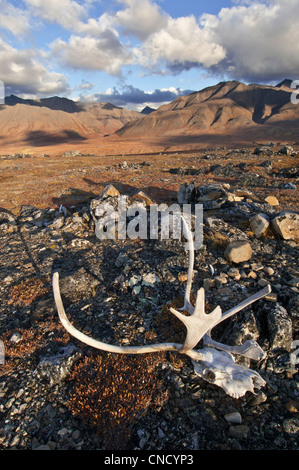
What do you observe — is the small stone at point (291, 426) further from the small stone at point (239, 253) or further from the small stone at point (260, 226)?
the small stone at point (260, 226)

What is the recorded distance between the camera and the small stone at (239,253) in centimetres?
723

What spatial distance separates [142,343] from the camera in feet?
16.5

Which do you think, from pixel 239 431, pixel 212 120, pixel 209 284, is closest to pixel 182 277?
pixel 209 284

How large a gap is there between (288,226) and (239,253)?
8.51ft

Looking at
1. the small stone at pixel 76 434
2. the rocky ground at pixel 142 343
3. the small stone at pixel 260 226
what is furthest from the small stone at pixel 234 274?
the small stone at pixel 76 434

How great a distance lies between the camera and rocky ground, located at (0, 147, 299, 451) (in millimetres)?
3529

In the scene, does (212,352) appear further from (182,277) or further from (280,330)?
(182,277)

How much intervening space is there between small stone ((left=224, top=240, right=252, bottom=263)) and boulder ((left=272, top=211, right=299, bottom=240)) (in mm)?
1930

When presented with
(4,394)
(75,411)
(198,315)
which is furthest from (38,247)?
(198,315)

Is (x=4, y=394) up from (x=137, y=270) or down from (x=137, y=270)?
down

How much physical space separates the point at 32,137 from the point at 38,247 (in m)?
168

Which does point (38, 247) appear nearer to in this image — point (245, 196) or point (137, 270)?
point (137, 270)

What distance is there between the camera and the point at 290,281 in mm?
6266

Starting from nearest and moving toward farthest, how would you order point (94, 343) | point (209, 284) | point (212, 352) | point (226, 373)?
point (94, 343) < point (226, 373) < point (212, 352) < point (209, 284)
